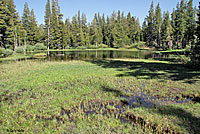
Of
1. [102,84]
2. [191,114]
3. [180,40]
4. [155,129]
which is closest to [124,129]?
[155,129]

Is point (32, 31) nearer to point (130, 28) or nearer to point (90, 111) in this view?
point (130, 28)

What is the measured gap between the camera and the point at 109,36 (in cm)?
7769

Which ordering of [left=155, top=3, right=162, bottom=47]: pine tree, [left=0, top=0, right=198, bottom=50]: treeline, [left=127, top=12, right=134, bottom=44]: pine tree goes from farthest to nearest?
[left=127, top=12, right=134, bottom=44]: pine tree → [left=155, top=3, right=162, bottom=47]: pine tree → [left=0, top=0, right=198, bottom=50]: treeline

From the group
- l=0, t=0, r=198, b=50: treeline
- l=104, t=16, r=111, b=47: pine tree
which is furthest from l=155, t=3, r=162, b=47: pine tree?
l=104, t=16, r=111, b=47: pine tree

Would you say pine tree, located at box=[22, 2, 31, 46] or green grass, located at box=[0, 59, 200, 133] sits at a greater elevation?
pine tree, located at box=[22, 2, 31, 46]

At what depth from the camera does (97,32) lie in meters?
75.4

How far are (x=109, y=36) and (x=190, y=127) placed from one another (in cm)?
7519

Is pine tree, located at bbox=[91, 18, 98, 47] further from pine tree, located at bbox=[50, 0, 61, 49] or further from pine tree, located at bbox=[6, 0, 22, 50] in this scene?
pine tree, located at bbox=[6, 0, 22, 50]

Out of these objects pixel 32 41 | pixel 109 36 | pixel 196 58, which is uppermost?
pixel 109 36

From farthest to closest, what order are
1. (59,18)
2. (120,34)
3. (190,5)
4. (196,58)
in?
(120,34)
(59,18)
(190,5)
(196,58)

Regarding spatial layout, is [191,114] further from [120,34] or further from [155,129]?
[120,34]

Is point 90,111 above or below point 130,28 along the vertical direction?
below

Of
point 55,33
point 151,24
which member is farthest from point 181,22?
point 55,33

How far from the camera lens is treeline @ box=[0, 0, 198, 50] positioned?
4350cm
